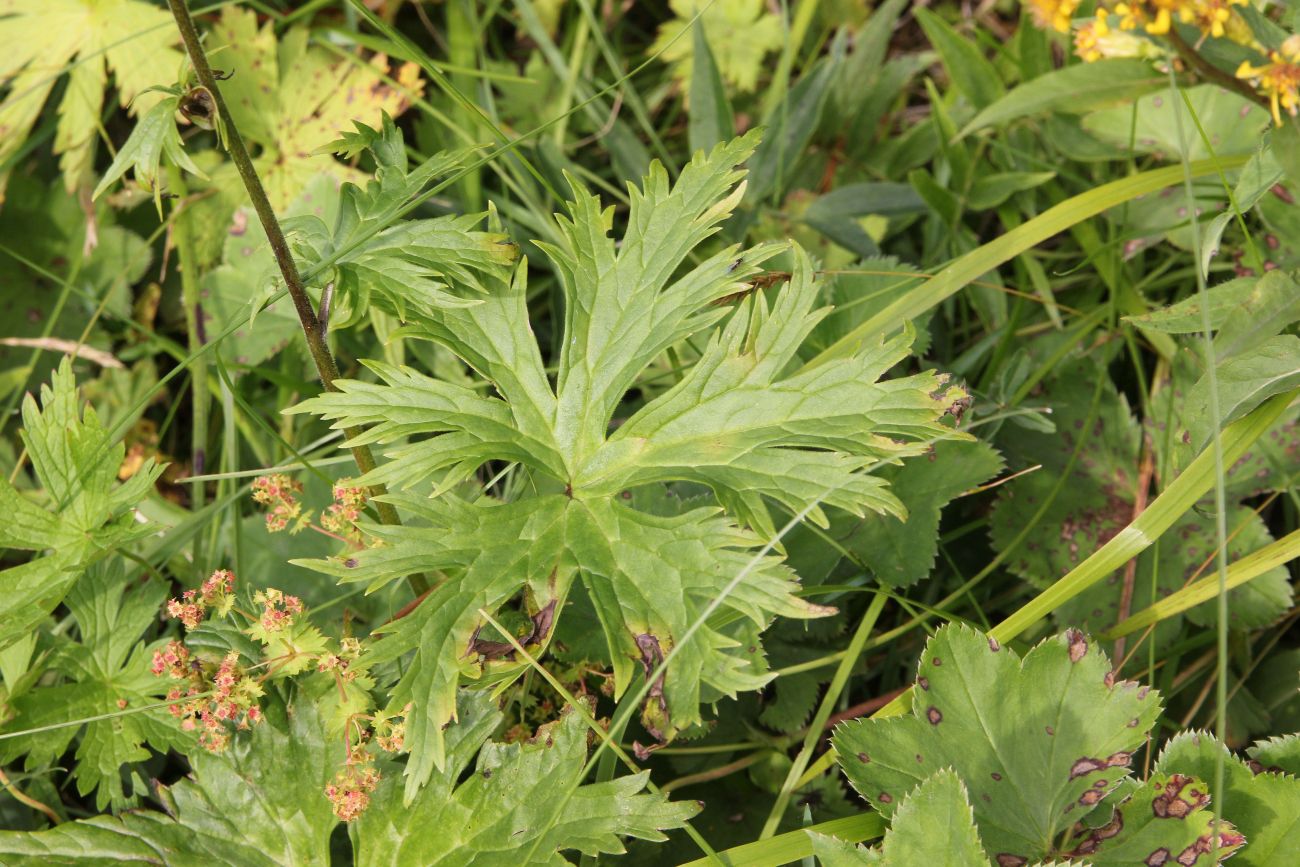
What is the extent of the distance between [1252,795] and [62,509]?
7.20ft

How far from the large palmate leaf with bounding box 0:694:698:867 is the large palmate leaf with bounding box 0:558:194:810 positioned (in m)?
0.13

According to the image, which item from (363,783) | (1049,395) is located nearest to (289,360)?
(363,783)

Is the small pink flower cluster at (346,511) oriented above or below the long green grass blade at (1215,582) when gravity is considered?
above

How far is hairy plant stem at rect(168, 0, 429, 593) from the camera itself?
152cm

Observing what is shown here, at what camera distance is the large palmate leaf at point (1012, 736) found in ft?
5.62

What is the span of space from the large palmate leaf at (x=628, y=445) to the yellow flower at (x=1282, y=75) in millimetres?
709

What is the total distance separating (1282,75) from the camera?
1.72 m

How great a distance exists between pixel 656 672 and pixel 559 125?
2.04 meters

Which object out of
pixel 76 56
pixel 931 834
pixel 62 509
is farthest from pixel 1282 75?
pixel 76 56

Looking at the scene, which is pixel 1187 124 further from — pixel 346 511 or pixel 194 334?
pixel 194 334

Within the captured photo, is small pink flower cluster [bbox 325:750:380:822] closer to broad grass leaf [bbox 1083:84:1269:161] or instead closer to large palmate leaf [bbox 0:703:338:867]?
large palmate leaf [bbox 0:703:338:867]

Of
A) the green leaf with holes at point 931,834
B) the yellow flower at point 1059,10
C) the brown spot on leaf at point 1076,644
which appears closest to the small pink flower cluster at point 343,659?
the green leaf with holes at point 931,834

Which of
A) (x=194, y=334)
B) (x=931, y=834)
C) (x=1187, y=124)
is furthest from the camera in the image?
(x=194, y=334)

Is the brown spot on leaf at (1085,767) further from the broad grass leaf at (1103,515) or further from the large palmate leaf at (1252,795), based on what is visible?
the broad grass leaf at (1103,515)
